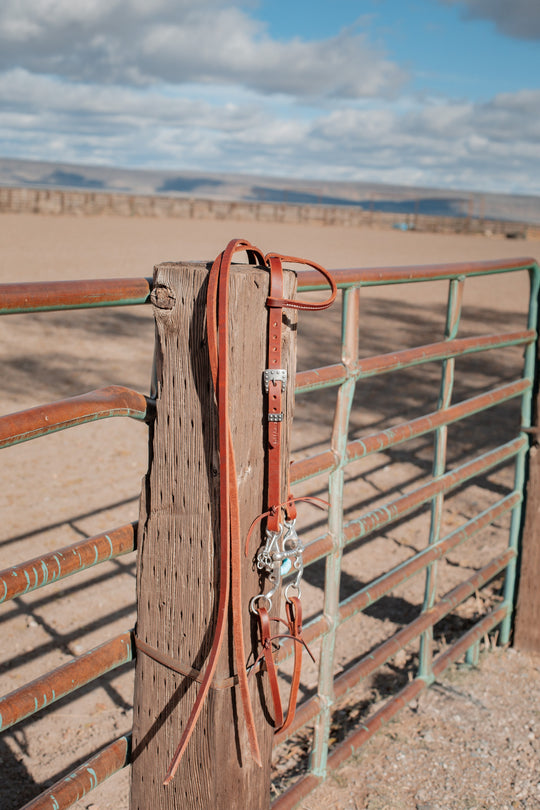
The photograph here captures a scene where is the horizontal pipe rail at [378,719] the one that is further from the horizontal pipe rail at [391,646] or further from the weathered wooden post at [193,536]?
the weathered wooden post at [193,536]

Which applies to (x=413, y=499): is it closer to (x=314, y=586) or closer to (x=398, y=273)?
(x=398, y=273)

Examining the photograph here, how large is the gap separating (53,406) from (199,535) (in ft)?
1.10

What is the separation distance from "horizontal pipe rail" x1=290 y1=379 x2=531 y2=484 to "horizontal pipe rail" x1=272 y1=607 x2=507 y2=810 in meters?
0.64

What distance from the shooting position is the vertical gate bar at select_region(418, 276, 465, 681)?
2.24m

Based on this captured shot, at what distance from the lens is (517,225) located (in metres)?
38.6

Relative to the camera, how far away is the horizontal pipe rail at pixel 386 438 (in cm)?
177

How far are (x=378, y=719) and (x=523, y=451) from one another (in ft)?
3.75

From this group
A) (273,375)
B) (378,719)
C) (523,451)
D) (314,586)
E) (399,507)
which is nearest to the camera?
(273,375)

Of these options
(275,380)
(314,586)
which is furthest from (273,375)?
(314,586)

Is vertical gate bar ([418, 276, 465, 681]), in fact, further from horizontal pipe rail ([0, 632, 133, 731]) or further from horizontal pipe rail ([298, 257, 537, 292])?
horizontal pipe rail ([0, 632, 133, 731])

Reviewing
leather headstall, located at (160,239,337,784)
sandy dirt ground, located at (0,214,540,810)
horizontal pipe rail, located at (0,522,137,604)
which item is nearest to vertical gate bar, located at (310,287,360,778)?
sandy dirt ground, located at (0,214,540,810)

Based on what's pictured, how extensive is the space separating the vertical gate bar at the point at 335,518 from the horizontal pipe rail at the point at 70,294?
2.08 feet

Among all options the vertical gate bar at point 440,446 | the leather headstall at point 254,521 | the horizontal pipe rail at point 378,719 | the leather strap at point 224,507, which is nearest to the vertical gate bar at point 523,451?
the horizontal pipe rail at point 378,719

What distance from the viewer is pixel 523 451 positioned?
286 cm
